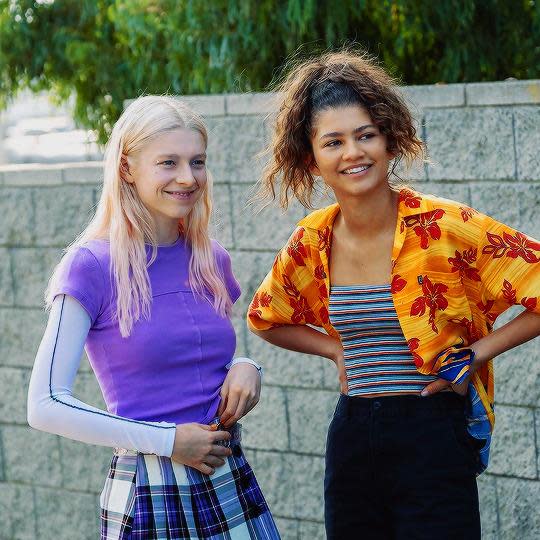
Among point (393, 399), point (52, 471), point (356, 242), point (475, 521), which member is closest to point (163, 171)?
point (356, 242)

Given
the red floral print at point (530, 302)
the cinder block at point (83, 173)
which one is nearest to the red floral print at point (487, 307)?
the red floral print at point (530, 302)

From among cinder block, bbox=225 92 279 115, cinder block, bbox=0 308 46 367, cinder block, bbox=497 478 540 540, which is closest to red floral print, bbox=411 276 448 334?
cinder block, bbox=497 478 540 540

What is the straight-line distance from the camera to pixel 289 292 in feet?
11.2

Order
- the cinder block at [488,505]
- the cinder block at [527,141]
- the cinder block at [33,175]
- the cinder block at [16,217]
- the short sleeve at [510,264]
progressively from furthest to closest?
the cinder block at [16,217] → the cinder block at [33,175] → the cinder block at [488,505] → the cinder block at [527,141] → the short sleeve at [510,264]

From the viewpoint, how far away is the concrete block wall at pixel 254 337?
4258mm

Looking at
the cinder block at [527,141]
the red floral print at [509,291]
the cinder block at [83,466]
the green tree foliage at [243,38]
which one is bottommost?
the cinder block at [83,466]

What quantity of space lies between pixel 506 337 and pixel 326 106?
0.75 m

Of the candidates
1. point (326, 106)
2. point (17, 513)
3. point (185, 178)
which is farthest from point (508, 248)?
point (17, 513)

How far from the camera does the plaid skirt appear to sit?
9.87 feet

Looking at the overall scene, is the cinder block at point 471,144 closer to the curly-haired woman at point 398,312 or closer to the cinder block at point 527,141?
the cinder block at point 527,141

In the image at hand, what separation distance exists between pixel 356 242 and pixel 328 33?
2.01 metres

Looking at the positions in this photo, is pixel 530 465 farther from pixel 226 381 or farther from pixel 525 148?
pixel 226 381

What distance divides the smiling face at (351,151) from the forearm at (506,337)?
477 millimetres

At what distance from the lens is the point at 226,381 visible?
3.15m
